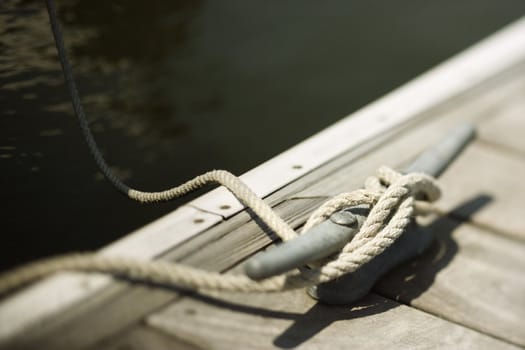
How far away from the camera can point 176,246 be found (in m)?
1.17

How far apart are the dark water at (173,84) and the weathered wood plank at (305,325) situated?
52 cm

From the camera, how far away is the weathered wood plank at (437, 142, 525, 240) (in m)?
1.76

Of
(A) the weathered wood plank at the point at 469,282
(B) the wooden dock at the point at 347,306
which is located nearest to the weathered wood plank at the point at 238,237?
(B) the wooden dock at the point at 347,306

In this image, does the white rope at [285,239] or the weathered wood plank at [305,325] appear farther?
the weathered wood plank at [305,325]

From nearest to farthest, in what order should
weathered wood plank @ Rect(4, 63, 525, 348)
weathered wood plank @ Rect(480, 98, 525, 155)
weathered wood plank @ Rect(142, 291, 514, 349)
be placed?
weathered wood plank @ Rect(4, 63, 525, 348) < weathered wood plank @ Rect(142, 291, 514, 349) < weathered wood plank @ Rect(480, 98, 525, 155)

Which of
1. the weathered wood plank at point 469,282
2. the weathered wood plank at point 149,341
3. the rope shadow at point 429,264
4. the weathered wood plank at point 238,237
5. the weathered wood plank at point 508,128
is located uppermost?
the weathered wood plank at point 238,237

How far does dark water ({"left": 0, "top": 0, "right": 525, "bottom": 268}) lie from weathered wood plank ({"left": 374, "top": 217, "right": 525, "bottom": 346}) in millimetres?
521

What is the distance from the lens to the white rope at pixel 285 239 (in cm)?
99

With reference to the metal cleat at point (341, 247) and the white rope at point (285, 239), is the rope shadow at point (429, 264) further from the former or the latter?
the white rope at point (285, 239)

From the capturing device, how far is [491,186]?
1.90m

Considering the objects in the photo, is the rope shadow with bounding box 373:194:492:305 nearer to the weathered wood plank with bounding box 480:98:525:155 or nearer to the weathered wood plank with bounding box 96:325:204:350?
the weathered wood plank with bounding box 480:98:525:155

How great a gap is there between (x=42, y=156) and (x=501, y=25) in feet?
11.0

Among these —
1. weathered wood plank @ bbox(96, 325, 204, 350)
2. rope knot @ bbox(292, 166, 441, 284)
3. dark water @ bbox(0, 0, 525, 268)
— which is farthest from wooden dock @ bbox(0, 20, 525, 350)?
dark water @ bbox(0, 0, 525, 268)

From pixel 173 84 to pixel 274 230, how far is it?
1877 mm
